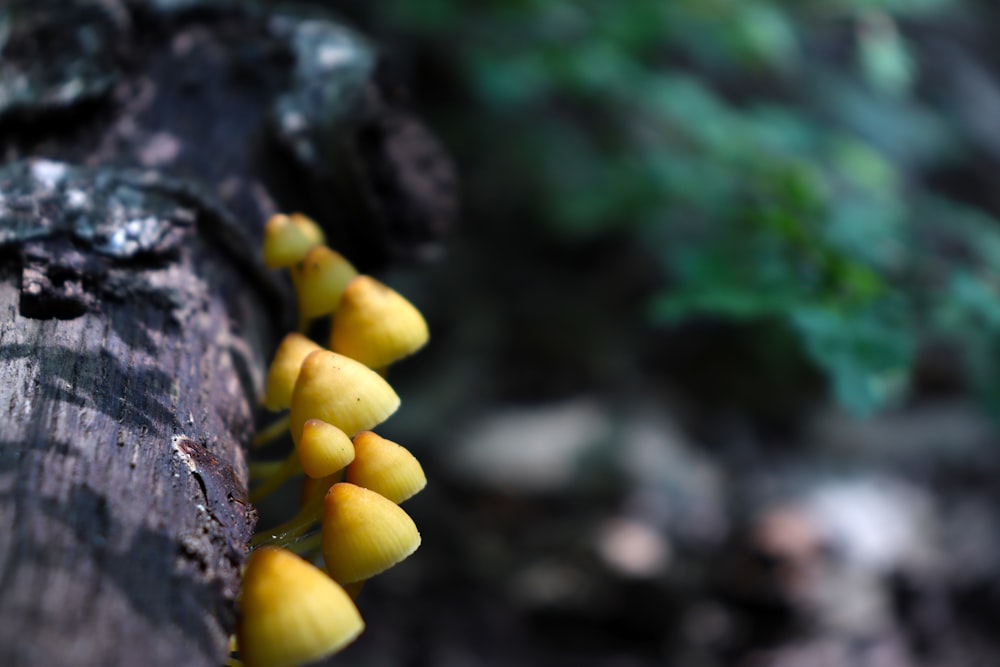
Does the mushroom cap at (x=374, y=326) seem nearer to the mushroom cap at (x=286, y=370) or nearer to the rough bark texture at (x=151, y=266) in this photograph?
the mushroom cap at (x=286, y=370)

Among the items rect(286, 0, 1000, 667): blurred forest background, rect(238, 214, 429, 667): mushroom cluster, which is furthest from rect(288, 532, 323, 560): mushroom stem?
rect(286, 0, 1000, 667): blurred forest background

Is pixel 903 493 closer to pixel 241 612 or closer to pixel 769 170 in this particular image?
pixel 769 170

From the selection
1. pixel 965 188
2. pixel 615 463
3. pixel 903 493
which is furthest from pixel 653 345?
pixel 965 188

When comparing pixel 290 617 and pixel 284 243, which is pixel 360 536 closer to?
pixel 290 617

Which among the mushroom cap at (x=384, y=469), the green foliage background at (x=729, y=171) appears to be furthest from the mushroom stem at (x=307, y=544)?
the green foliage background at (x=729, y=171)

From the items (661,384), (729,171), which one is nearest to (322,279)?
(729,171)
